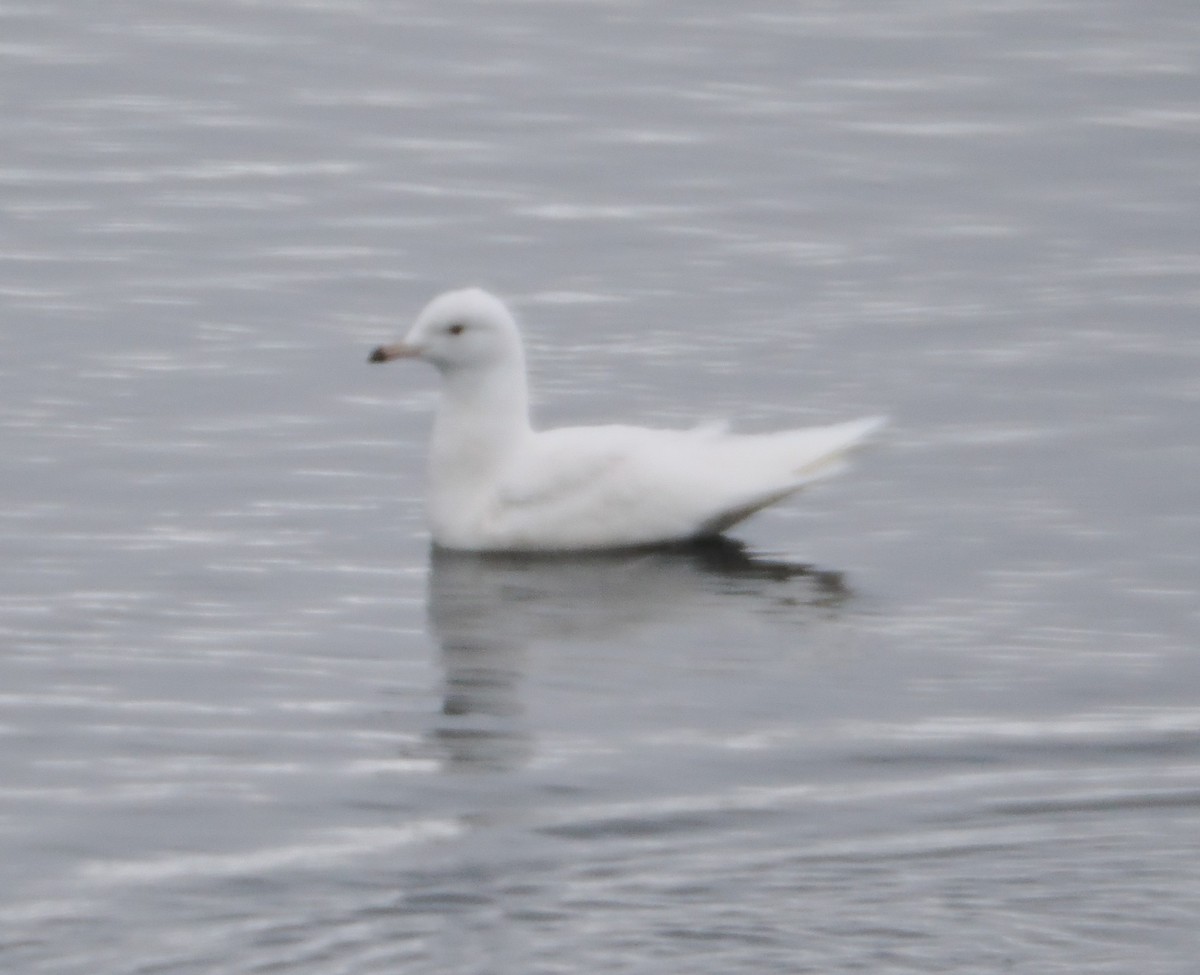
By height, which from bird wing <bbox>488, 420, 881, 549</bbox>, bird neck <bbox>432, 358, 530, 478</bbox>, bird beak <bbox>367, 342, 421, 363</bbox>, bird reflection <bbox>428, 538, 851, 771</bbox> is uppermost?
bird beak <bbox>367, 342, 421, 363</bbox>

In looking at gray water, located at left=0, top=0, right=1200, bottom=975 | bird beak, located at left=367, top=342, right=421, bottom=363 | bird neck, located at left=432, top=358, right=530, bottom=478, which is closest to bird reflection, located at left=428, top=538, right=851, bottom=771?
gray water, located at left=0, top=0, right=1200, bottom=975

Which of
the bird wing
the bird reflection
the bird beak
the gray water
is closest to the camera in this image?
the gray water

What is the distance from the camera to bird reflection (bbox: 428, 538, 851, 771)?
11789 mm

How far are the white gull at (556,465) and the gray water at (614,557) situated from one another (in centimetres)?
18

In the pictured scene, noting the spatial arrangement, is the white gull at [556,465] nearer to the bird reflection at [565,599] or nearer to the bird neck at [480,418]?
the bird neck at [480,418]

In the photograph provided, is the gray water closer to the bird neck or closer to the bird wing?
the bird wing

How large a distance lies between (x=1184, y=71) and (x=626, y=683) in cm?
1341

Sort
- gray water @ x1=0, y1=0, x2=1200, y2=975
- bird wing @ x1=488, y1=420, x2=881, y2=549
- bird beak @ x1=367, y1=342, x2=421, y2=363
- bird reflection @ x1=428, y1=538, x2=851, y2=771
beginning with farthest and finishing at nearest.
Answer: bird beak @ x1=367, y1=342, x2=421, y2=363
bird wing @ x1=488, y1=420, x2=881, y2=549
bird reflection @ x1=428, y1=538, x2=851, y2=771
gray water @ x1=0, y1=0, x2=1200, y2=975

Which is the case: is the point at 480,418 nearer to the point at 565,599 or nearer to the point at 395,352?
the point at 395,352

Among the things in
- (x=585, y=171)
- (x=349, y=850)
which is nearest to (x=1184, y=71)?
(x=585, y=171)

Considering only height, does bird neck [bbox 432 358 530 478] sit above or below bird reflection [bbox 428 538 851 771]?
above

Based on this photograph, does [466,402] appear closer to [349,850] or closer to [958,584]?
[958,584]

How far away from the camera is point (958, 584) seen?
13.2 meters

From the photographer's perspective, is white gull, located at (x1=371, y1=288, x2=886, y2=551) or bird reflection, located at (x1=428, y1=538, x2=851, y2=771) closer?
bird reflection, located at (x1=428, y1=538, x2=851, y2=771)
